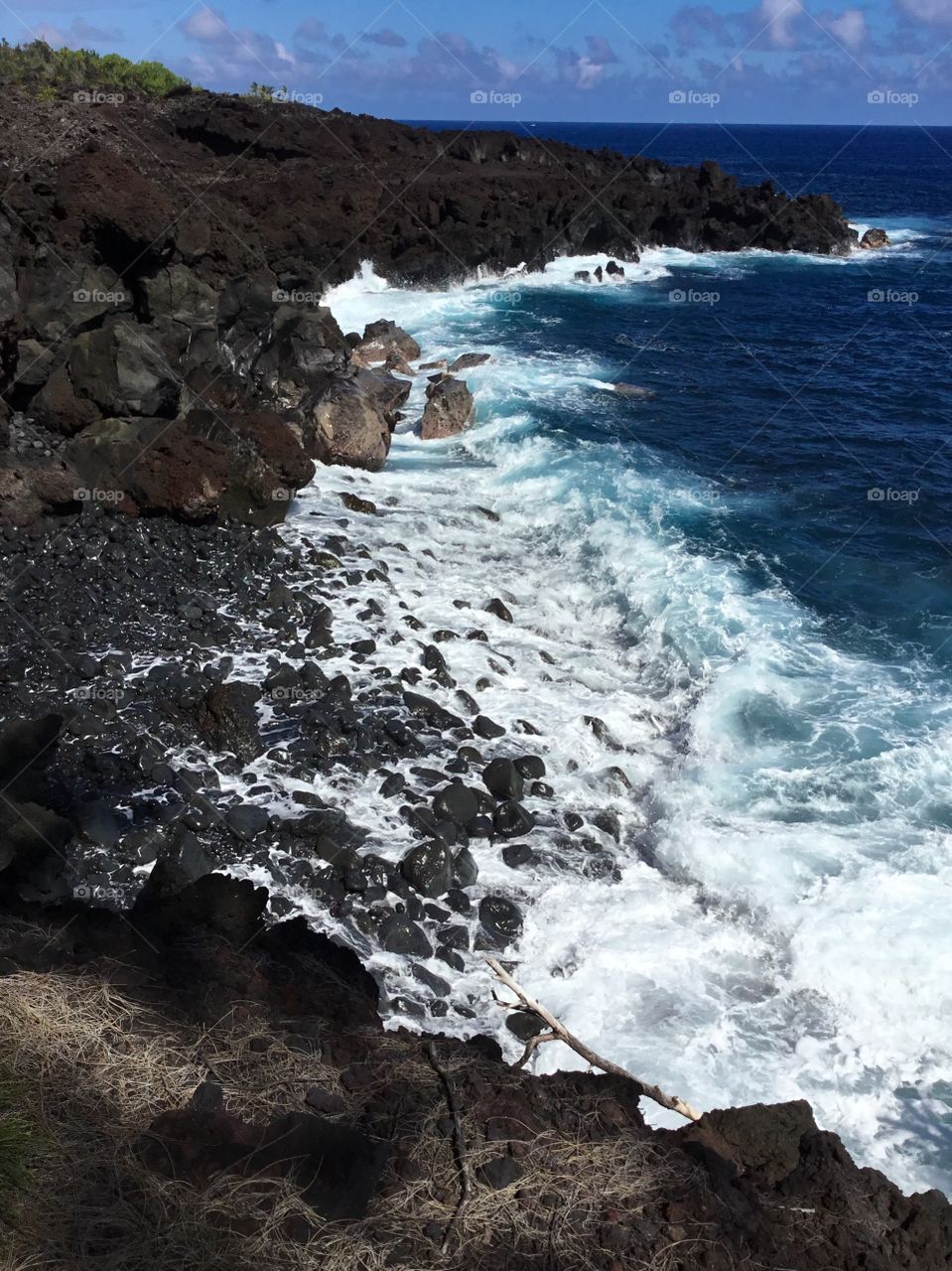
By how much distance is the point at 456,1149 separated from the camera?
5.02 metres

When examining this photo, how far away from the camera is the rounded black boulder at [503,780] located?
10.1 m

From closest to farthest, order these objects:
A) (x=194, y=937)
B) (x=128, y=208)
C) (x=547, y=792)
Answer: (x=194, y=937) < (x=547, y=792) < (x=128, y=208)

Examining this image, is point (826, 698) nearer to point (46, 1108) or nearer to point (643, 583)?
point (643, 583)

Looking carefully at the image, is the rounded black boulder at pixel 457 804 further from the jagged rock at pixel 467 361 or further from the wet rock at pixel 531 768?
the jagged rock at pixel 467 361

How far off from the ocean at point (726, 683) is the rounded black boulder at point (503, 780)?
546 millimetres

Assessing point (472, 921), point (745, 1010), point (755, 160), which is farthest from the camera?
point (755, 160)

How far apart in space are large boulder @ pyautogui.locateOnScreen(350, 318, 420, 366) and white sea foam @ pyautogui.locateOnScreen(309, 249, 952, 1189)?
22.3ft

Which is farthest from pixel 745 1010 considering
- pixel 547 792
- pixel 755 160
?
pixel 755 160

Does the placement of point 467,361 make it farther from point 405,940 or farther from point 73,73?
point 73,73

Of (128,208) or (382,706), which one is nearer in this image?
(382,706)

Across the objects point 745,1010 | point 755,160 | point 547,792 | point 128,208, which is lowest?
point 745,1010

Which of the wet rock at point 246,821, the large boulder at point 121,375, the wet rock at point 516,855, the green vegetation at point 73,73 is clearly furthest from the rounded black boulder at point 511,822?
the green vegetation at point 73,73

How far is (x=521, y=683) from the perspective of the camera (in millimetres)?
12195

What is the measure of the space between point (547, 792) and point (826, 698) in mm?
4326
